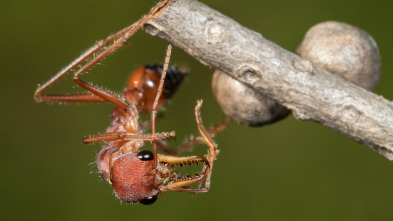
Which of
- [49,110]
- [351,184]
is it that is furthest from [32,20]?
[351,184]

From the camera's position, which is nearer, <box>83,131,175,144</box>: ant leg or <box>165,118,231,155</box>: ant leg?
<box>83,131,175,144</box>: ant leg

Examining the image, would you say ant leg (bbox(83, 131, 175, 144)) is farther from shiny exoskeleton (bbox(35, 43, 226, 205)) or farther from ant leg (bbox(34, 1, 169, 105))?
ant leg (bbox(34, 1, 169, 105))

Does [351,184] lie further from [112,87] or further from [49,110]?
[49,110]

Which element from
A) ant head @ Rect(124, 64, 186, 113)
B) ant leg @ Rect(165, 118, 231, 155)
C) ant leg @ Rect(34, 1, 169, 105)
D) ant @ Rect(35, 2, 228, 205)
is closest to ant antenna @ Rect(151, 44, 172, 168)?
ant @ Rect(35, 2, 228, 205)

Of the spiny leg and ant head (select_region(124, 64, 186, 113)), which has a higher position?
ant head (select_region(124, 64, 186, 113))

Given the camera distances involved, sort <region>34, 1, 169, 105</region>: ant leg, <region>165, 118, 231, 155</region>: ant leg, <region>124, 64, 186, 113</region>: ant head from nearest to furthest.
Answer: <region>34, 1, 169, 105</region>: ant leg
<region>165, 118, 231, 155</region>: ant leg
<region>124, 64, 186, 113</region>: ant head

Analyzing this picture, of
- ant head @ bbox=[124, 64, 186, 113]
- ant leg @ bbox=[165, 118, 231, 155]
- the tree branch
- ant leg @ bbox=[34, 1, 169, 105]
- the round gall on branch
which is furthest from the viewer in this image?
ant head @ bbox=[124, 64, 186, 113]

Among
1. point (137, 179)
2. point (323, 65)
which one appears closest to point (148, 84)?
point (137, 179)
